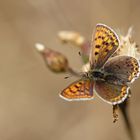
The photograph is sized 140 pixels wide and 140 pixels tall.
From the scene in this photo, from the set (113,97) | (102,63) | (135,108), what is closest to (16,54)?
(135,108)

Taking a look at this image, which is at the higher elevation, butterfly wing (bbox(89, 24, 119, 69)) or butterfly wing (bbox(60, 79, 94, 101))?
butterfly wing (bbox(89, 24, 119, 69))

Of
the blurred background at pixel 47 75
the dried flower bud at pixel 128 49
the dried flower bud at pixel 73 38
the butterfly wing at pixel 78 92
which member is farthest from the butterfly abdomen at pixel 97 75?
the blurred background at pixel 47 75

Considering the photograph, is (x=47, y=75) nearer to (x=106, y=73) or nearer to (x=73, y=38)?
(x=73, y=38)

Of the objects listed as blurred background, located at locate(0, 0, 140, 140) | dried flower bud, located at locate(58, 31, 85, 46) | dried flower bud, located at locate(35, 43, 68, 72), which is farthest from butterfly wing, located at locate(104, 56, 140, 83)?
blurred background, located at locate(0, 0, 140, 140)

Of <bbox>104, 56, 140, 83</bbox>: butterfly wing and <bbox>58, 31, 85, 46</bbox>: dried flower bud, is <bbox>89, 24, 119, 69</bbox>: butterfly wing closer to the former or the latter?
<bbox>104, 56, 140, 83</bbox>: butterfly wing

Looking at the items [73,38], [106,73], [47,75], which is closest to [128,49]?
[106,73]

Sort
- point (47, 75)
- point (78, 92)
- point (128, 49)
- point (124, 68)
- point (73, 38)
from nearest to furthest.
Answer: point (78, 92)
point (124, 68)
point (128, 49)
point (73, 38)
point (47, 75)

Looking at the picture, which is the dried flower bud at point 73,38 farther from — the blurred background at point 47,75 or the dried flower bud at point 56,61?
the blurred background at point 47,75

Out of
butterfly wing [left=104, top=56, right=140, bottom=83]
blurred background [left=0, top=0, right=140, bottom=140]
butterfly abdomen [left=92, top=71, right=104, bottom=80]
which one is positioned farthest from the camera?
blurred background [left=0, top=0, right=140, bottom=140]

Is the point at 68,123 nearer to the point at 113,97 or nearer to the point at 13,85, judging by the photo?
the point at 13,85
